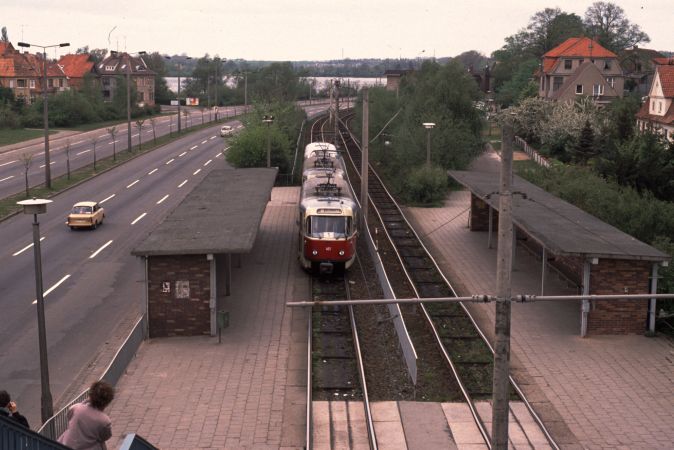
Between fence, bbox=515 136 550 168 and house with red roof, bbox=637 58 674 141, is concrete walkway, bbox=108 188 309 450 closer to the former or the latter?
fence, bbox=515 136 550 168

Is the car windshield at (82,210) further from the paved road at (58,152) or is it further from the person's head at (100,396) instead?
the person's head at (100,396)

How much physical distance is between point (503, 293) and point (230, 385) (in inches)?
313

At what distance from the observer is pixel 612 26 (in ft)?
424

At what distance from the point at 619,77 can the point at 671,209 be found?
6364 cm

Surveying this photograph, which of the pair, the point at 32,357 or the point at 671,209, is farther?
the point at 671,209

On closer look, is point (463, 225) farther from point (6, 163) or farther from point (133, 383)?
point (6, 163)

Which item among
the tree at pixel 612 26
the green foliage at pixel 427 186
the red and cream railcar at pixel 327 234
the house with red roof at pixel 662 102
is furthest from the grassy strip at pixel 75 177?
the tree at pixel 612 26

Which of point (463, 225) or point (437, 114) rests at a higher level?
point (437, 114)

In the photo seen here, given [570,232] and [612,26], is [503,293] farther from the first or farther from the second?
[612,26]

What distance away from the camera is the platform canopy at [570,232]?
67.9ft

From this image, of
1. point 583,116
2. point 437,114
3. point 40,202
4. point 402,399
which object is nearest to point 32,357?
point 40,202

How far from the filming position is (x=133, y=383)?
17.6 metres

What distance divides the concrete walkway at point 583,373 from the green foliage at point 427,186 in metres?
15.9

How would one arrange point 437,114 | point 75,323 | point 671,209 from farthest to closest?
1. point 437,114
2. point 671,209
3. point 75,323
